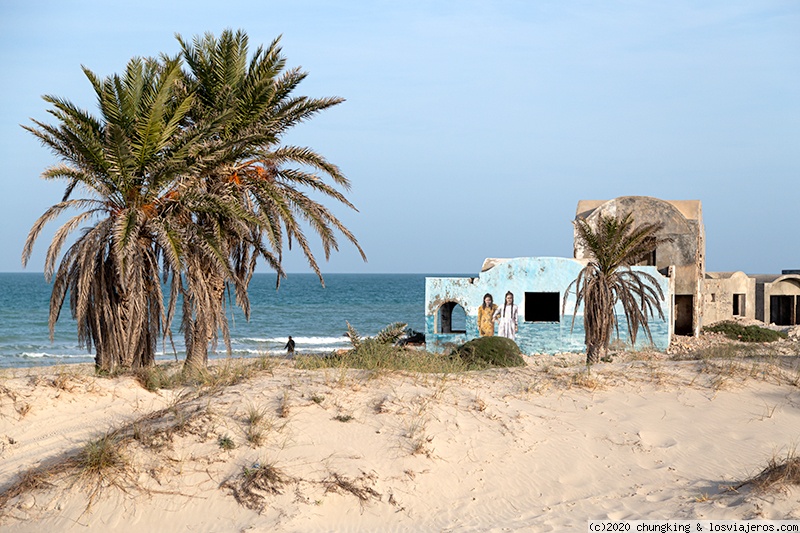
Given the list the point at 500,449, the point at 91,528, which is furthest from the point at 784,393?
the point at 91,528

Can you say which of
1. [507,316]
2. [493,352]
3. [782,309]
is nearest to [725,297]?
[782,309]

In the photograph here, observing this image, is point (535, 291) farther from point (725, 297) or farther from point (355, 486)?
point (355, 486)

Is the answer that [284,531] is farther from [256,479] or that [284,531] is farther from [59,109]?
[59,109]

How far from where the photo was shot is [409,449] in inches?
378

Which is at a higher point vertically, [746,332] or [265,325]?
[746,332]

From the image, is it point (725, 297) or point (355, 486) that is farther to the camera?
point (725, 297)

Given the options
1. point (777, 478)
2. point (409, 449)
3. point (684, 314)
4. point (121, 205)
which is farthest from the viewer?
point (684, 314)

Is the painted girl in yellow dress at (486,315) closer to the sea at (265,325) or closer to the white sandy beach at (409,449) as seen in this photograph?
the sea at (265,325)

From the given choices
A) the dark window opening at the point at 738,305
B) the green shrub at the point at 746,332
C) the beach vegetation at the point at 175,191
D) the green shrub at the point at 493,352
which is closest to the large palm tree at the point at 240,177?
the beach vegetation at the point at 175,191

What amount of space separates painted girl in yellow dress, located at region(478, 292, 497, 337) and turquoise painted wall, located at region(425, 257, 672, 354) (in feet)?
0.52

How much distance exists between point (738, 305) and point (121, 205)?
37367 millimetres

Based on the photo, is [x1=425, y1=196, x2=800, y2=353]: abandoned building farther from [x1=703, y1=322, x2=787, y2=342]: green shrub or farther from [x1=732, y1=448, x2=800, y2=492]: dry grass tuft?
[x1=732, y1=448, x2=800, y2=492]: dry grass tuft

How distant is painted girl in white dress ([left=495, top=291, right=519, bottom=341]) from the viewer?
32.0 meters

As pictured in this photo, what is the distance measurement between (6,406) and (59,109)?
248 inches
